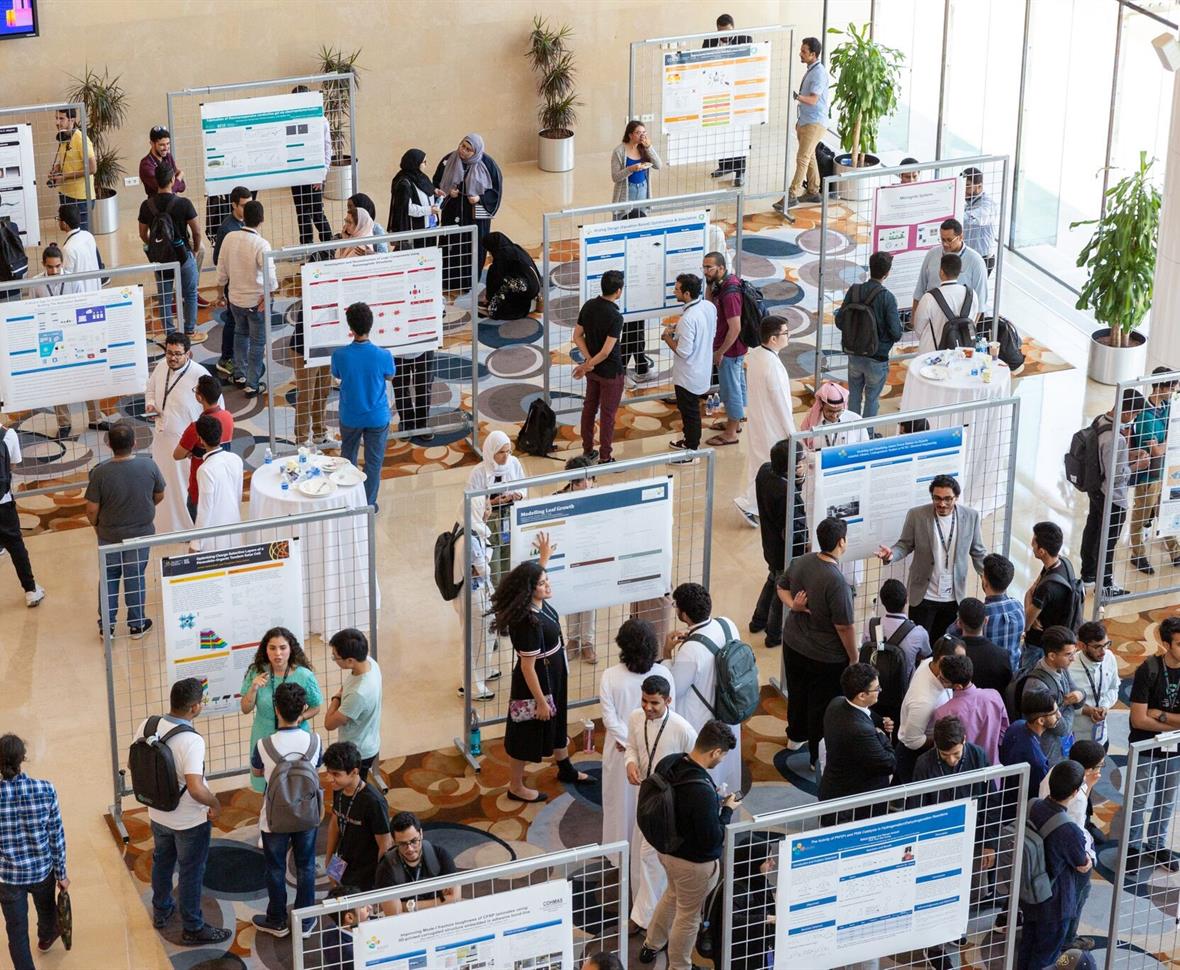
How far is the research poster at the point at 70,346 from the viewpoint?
1123cm

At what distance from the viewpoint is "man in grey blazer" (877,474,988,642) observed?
9266 mm

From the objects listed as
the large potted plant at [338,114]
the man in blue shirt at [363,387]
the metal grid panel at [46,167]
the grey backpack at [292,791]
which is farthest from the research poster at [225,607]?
the large potted plant at [338,114]

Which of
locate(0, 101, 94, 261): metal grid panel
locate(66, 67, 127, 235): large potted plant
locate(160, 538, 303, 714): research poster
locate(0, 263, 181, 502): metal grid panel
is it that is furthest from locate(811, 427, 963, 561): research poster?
Answer: locate(66, 67, 127, 235): large potted plant

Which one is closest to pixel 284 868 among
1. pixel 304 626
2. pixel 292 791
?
pixel 292 791

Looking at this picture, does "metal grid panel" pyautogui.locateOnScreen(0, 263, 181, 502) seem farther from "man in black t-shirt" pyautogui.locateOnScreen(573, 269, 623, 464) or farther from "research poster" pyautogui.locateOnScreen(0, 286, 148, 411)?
"man in black t-shirt" pyautogui.locateOnScreen(573, 269, 623, 464)

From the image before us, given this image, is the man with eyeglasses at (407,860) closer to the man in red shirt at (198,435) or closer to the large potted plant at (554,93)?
the man in red shirt at (198,435)


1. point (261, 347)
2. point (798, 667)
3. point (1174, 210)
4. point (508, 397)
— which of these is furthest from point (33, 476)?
point (1174, 210)

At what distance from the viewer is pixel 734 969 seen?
7.32 m

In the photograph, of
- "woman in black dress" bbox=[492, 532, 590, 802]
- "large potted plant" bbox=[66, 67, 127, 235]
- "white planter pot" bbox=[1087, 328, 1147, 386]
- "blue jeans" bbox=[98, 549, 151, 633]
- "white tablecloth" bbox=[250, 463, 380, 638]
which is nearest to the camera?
"woman in black dress" bbox=[492, 532, 590, 802]

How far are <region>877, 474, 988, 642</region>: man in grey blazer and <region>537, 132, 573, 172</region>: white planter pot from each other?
9.01 m

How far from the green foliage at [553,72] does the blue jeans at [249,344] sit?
526 cm

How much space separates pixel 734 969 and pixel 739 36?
38.0 ft

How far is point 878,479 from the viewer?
936 cm

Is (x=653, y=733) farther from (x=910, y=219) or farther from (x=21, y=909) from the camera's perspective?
(x=910, y=219)
